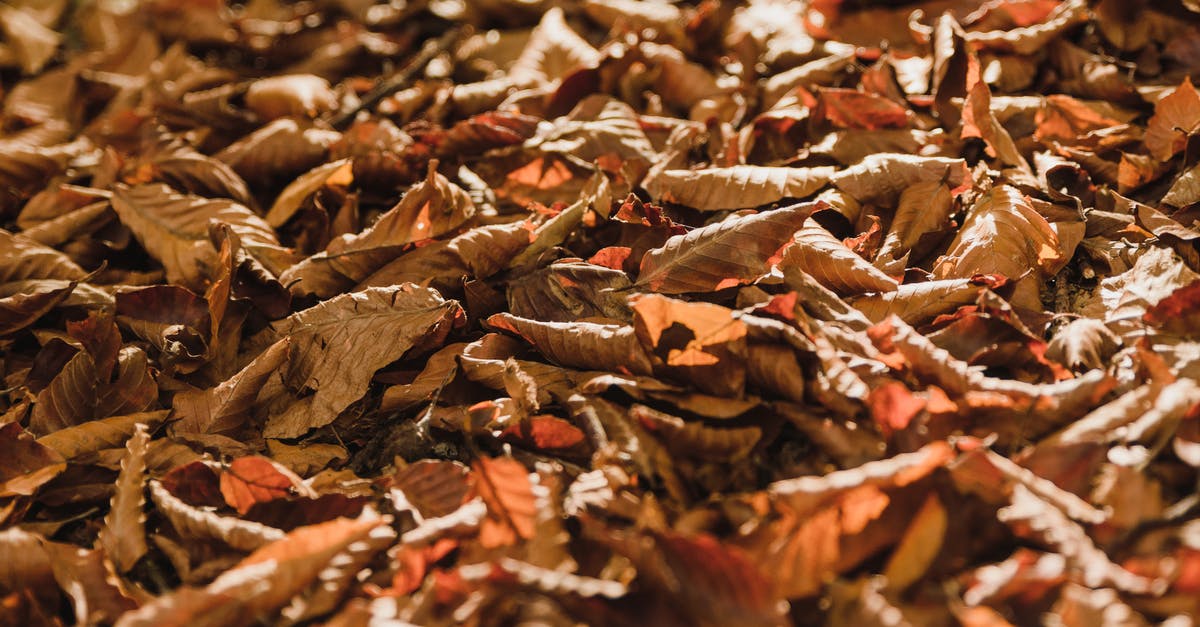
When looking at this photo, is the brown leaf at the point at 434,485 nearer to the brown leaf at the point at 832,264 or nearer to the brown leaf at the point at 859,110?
the brown leaf at the point at 832,264

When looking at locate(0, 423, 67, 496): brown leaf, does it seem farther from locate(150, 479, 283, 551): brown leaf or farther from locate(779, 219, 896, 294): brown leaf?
locate(779, 219, 896, 294): brown leaf

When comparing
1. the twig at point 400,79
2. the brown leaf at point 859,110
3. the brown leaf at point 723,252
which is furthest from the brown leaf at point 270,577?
the twig at point 400,79

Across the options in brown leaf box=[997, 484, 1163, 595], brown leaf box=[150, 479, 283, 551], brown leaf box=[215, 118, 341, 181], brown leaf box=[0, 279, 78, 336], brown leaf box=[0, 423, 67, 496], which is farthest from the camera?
brown leaf box=[215, 118, 341, 181]

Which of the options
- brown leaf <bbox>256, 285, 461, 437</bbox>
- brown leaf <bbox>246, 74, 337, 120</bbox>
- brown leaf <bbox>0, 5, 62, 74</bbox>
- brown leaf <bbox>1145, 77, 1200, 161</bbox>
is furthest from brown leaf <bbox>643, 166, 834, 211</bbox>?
brown leaf <bbox>0, 5, 62, 74</bbox>

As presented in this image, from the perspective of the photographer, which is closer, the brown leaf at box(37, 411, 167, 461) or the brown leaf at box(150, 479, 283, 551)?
the brown leaf at box(150, 479, 283, 551)

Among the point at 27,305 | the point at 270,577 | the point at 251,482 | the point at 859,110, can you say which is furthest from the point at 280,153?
the point at 859,110

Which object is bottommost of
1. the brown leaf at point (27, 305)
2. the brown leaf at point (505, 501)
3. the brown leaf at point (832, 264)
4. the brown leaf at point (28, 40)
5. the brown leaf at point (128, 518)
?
the brown leaf at point (128, 518)

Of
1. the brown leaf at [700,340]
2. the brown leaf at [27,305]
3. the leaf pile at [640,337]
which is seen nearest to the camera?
the leaf pile at [640,337]

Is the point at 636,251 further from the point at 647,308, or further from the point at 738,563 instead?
the point at 738,563
